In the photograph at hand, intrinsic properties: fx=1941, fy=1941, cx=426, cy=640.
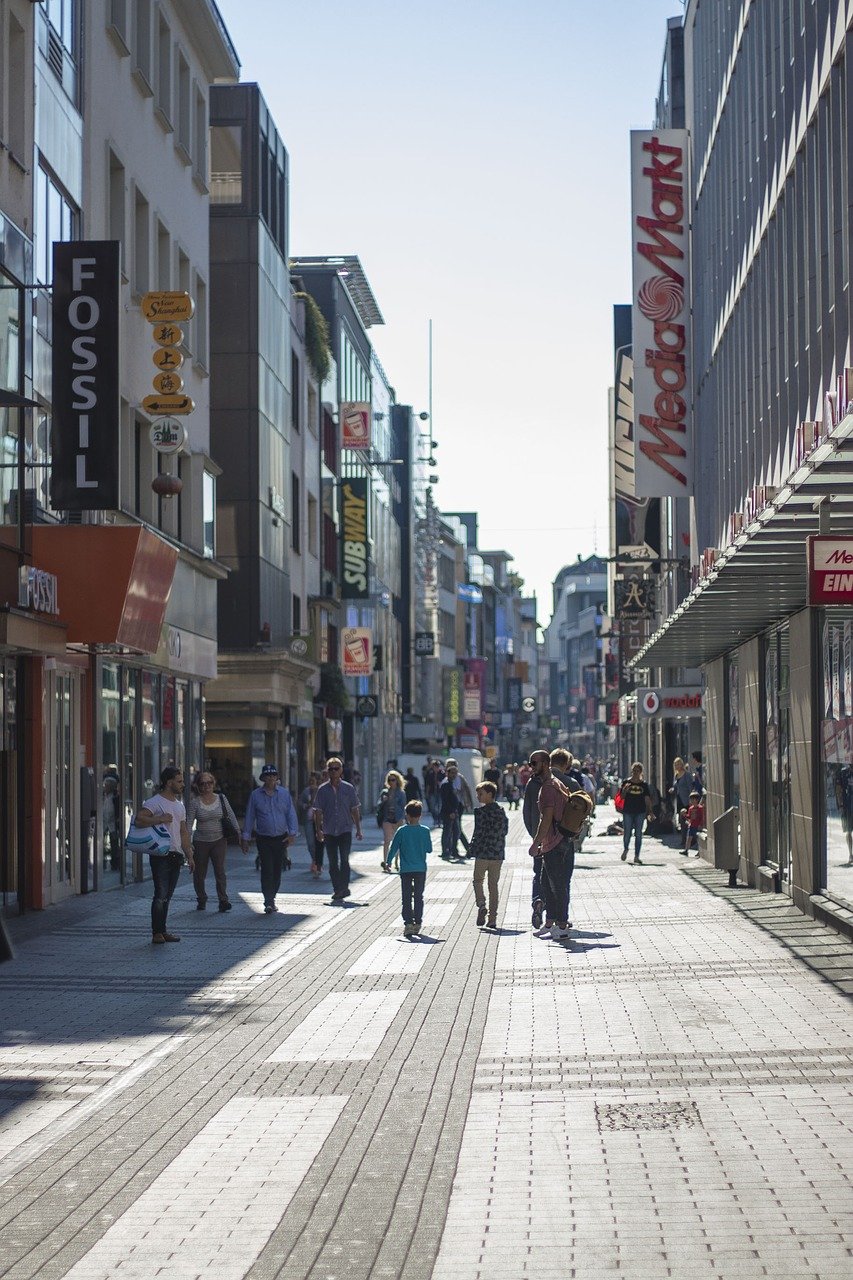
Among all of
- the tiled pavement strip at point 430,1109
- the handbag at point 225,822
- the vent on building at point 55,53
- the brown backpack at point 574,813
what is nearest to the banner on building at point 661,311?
the vent on building at point 55,53

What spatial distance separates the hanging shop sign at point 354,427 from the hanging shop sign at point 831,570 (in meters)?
45.3

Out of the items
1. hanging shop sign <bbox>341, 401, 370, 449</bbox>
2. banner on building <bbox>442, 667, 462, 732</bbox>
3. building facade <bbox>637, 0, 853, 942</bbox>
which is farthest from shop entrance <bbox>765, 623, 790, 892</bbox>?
banner on building <bbox>442, 667, 462, 732</bbox>

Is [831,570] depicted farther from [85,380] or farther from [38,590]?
[85,380]

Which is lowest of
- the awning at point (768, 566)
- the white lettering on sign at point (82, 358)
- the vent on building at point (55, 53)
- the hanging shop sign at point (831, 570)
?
the hanging shop sign at point (831, 570)

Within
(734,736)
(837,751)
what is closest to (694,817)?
(734,736)

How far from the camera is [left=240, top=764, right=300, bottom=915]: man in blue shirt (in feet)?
72.9

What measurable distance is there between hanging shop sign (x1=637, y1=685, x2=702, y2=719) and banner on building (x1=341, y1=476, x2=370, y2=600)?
17.4 meters

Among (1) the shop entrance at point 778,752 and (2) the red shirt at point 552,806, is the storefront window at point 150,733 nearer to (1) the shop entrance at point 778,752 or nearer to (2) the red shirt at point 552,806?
(1) the shop entrance at point 778,752

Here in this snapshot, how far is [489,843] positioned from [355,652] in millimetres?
37840

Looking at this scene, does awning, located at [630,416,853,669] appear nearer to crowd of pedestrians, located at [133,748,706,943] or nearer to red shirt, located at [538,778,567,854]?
crowd of pedestrians, located at [133,748,706,943]

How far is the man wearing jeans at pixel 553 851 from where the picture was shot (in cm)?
1858

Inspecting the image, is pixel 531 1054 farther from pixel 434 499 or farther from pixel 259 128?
pixel 434 499

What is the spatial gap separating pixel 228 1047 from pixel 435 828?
35.9 meters

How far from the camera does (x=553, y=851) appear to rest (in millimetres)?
18750
